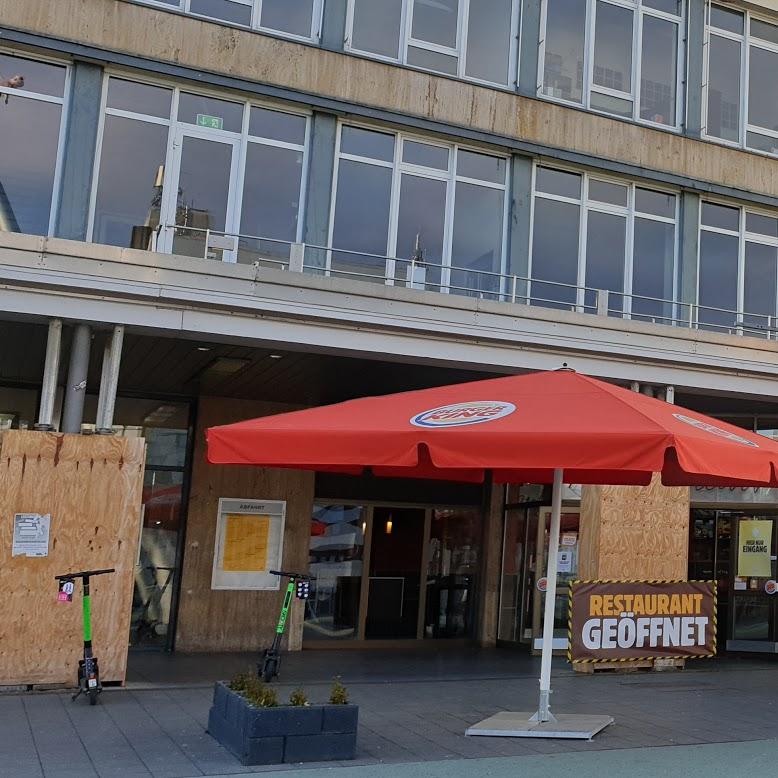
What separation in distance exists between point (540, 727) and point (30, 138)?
8.38 metres

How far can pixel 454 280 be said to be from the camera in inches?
512

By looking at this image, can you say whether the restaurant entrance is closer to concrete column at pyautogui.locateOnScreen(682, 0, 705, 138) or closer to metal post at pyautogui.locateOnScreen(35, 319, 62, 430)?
concrete column at pyautogui.locateOnScreen(682, 0, 705, 138)

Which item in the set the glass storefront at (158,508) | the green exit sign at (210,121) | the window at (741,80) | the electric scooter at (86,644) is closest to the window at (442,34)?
the green exit sign at (210,121)

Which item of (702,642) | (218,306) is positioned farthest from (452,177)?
(702,642)

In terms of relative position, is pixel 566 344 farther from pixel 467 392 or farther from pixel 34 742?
pixel 34 742

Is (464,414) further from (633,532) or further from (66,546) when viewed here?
(633,532)

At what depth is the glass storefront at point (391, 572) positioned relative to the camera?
48.8ft

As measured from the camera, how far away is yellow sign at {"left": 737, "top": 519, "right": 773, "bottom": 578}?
15.4 metres

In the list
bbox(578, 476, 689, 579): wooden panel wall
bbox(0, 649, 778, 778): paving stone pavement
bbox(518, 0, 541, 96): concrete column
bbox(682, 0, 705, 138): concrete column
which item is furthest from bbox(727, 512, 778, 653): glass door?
bbox(518, 0, 541, 96): concrete column

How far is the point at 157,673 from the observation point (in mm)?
11320

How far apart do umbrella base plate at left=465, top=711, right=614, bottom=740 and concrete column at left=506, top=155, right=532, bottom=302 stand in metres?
6.23

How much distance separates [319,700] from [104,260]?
500cm

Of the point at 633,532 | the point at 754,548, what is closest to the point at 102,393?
the point at 633,532

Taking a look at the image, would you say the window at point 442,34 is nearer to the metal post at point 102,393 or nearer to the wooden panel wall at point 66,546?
the metal post at point 102,393
